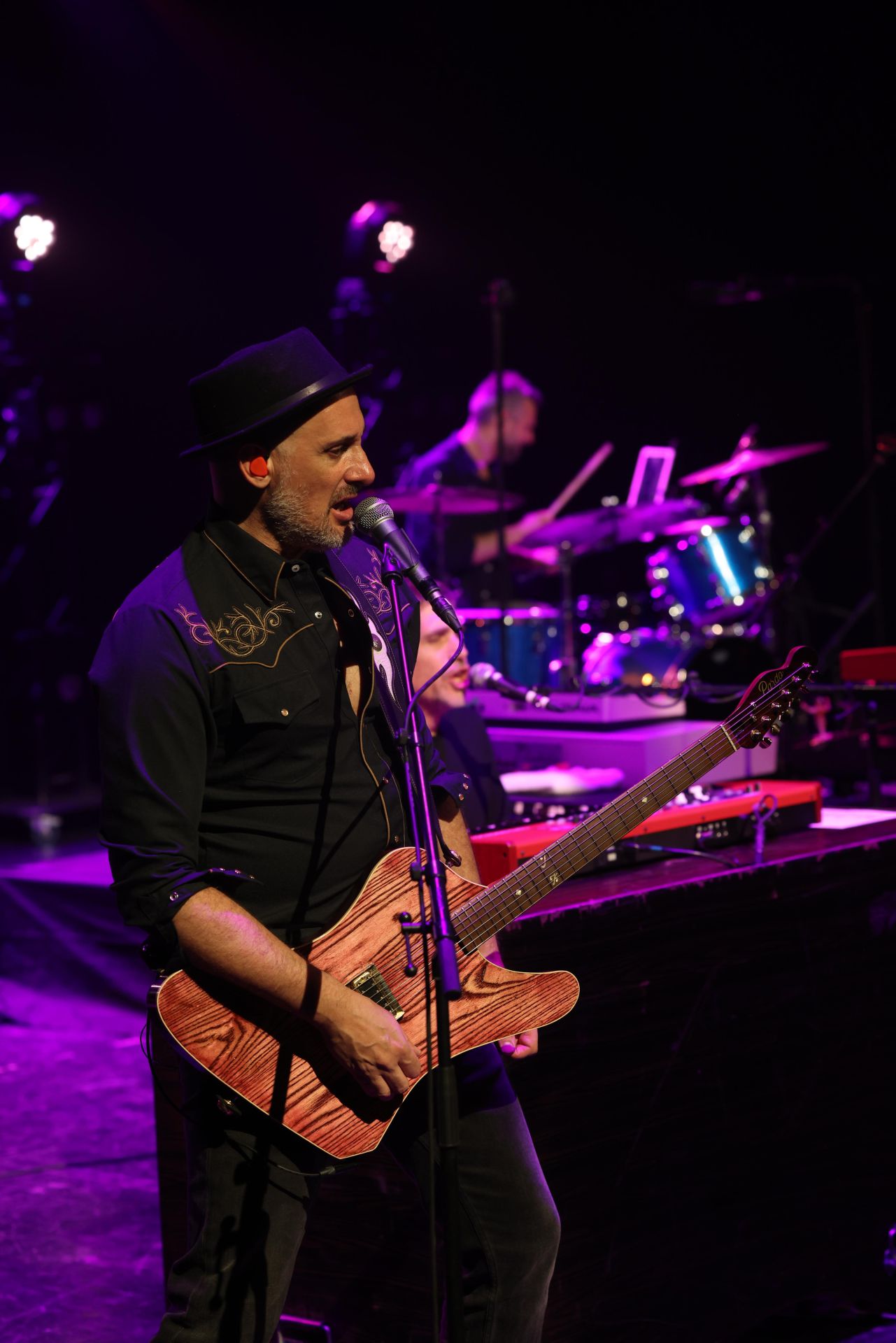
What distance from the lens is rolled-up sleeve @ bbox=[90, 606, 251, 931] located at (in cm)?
215

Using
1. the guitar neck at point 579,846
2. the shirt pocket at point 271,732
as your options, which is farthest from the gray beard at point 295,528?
the guitar neck at point 579,846

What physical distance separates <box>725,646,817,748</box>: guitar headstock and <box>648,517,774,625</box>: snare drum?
285 inches

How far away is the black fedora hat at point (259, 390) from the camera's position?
7.73 ft

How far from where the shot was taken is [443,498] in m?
8.38

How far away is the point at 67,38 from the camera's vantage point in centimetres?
750

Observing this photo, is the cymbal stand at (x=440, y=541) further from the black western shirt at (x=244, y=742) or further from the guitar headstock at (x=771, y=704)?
the black western shirt at (x=244, y=742)

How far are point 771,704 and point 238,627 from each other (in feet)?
3.44

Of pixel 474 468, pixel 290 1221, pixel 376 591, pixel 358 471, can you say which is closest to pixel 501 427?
pixel 474 468

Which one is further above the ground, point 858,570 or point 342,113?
point 342,113

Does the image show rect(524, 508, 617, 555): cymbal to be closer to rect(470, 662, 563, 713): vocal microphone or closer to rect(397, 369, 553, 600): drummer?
rect(397, 369, 553, 600): drummer

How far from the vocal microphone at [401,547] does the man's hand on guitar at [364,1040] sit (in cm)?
64

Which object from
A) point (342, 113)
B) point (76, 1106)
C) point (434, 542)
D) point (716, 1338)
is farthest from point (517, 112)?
point (716, 1338)

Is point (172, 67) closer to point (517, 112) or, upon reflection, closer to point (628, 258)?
point (517, 112)

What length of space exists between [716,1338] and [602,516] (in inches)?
255
